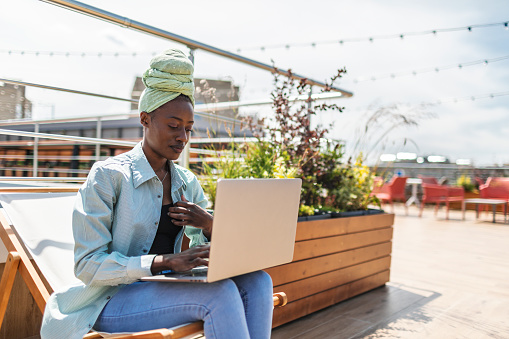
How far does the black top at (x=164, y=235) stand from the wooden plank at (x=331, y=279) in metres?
0.94

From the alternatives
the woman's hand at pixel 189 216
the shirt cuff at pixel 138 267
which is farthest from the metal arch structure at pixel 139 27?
the shirt cuff at pixel 138 267

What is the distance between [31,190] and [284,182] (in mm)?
1125

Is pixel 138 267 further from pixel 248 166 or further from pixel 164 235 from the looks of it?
pixel 248 166

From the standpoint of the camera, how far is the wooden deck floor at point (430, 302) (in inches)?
85.0

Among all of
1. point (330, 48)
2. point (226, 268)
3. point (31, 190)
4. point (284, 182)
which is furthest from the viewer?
point (330, 48)

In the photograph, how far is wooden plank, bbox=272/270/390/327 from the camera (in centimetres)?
216

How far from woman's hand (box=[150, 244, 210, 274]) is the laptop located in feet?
0.08

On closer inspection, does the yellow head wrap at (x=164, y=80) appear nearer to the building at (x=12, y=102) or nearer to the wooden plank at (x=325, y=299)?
the wooden plank at (x=325, y=299)

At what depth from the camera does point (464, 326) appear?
7.45ft

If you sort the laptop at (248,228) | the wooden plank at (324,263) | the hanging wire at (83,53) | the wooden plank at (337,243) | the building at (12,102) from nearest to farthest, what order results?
1. the laptop at (248,228)
2. the wooden plank at (324,263)
3. the wooden plank at (337,243)
4. the building at (12,102)
5. the hanging wire at (83,53)

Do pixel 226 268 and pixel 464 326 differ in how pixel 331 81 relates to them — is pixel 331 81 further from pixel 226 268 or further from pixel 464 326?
pixel 226 268

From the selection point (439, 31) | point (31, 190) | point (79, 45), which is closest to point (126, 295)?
point (31, 190)

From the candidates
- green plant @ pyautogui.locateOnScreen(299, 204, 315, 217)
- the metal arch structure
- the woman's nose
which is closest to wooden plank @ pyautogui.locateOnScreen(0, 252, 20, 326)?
the woman's nose

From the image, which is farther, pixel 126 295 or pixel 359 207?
pixel 359 207
